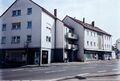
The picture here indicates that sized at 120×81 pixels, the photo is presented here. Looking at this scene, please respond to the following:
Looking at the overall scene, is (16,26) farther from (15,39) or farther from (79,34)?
(79,34)

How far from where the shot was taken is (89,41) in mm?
70500

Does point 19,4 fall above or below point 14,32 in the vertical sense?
above

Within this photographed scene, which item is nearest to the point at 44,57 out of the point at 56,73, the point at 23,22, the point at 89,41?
the point at 23,22

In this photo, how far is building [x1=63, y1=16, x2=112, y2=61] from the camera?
65.2 m

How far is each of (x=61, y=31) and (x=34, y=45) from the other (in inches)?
A: 401

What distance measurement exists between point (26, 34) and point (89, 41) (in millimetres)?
25512

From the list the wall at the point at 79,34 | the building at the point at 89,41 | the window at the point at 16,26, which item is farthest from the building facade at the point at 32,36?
the building at the point at 89,41

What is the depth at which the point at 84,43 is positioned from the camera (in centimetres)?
6519

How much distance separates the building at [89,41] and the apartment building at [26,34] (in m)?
13.4

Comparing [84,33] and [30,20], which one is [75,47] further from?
[30,20]

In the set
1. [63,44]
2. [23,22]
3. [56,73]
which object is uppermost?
[23,22]

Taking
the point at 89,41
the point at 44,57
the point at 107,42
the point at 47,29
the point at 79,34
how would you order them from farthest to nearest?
the point at 107,42
the point at 89,41
the point at 79,34
the point at 47,29
the point at 44,57

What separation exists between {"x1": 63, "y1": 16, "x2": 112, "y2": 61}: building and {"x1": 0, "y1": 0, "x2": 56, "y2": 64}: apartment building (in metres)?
13.4

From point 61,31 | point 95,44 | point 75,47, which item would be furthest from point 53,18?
point 95,44
